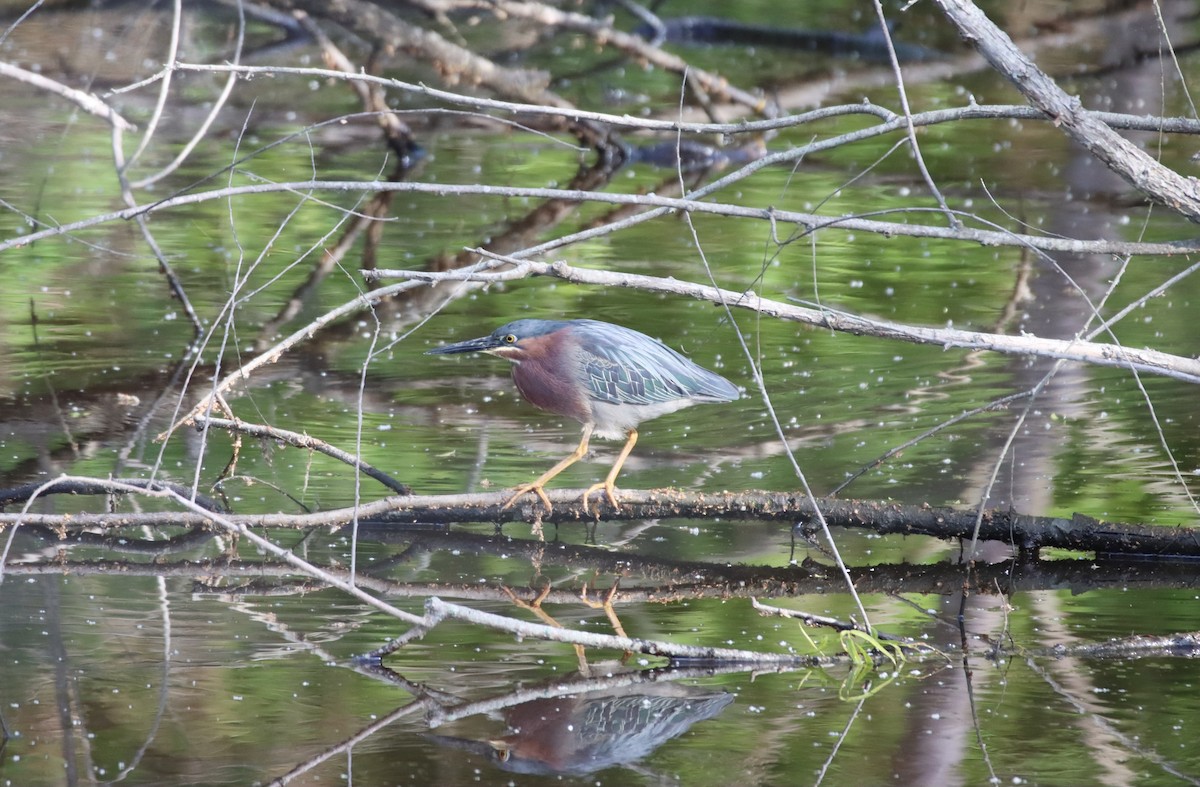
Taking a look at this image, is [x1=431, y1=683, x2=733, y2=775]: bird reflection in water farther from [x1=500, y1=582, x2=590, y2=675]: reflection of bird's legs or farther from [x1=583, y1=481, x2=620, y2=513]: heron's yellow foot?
[x1=583, y1=481, x2=620, y2=513]: heron's yellow foot

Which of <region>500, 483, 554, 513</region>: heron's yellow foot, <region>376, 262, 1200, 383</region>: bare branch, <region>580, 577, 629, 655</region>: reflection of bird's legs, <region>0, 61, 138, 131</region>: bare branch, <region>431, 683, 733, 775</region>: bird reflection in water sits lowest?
<region>431, 683, 733, 775</region>: bird reflection in water

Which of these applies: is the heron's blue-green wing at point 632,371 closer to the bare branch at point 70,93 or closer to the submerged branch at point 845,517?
the submerged branch at point 845,517

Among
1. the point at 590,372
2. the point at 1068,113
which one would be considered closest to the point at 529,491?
the point at 590,372

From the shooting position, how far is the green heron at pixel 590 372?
4895mm

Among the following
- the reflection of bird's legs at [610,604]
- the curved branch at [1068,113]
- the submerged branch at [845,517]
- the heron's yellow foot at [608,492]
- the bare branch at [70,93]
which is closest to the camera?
the curved branch at [1068,113]

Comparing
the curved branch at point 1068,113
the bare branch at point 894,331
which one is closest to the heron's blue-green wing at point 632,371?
the bare branch at point 894,331

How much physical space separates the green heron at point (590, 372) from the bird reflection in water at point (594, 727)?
1.04m

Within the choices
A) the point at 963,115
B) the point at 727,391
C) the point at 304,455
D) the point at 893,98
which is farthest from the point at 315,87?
the point at 963,115

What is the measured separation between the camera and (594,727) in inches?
147

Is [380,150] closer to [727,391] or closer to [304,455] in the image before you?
[304,455]

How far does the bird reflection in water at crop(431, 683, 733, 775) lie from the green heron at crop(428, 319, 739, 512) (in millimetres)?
1035

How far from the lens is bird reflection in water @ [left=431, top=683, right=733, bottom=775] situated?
11.7 ft

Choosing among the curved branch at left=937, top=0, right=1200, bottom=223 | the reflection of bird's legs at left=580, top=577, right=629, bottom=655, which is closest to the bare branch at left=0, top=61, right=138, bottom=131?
the reflection of bird's legs at left=580, top=577, right=629, bottom=655

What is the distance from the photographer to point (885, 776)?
3492mm
